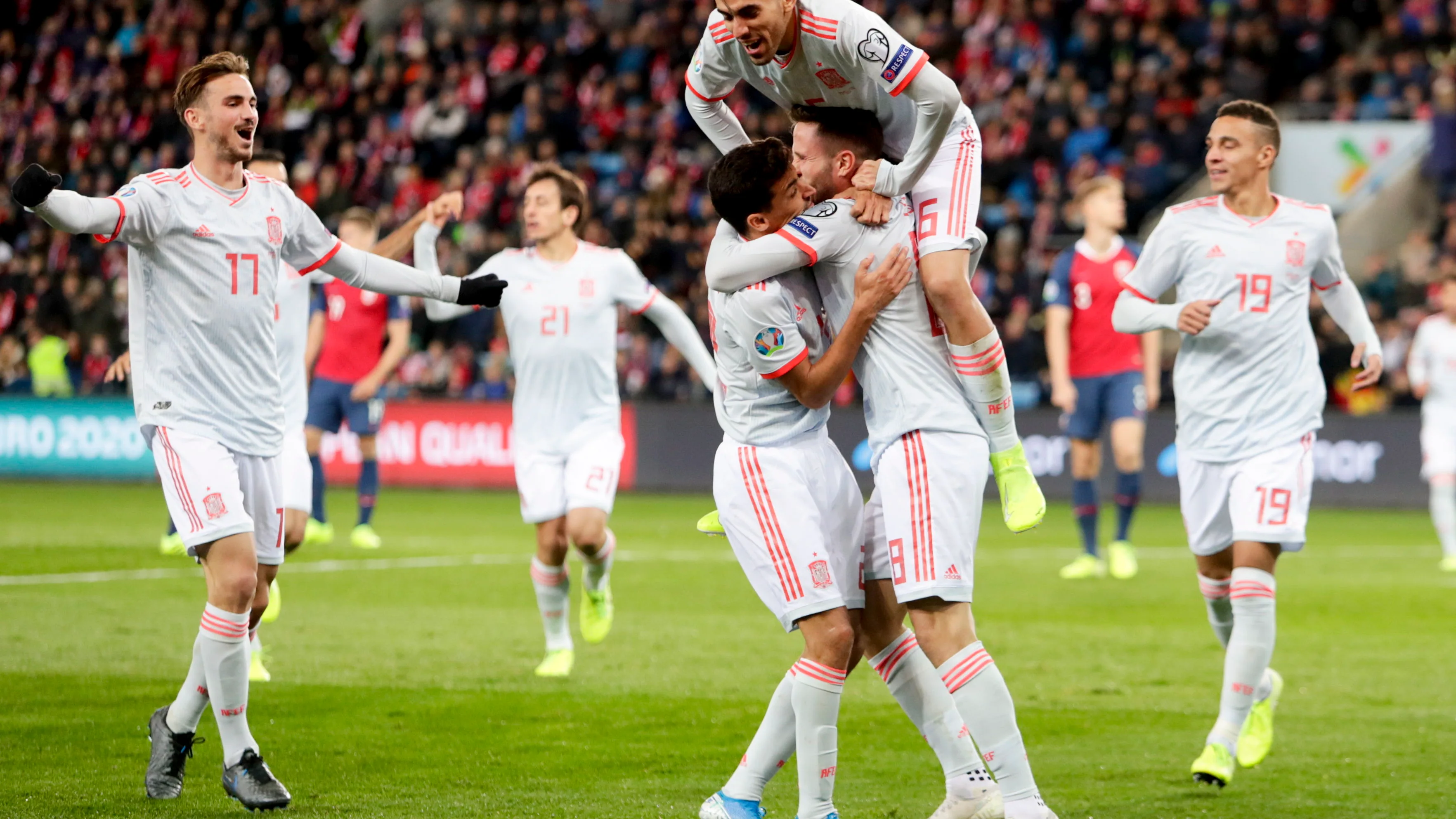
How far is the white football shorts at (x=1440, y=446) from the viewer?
14.1m

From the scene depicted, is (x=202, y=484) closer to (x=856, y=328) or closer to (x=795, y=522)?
(x=795, y=522)

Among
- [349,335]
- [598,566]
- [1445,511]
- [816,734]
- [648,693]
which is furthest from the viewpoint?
[349,335]

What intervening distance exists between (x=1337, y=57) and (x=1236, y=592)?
1961 cm

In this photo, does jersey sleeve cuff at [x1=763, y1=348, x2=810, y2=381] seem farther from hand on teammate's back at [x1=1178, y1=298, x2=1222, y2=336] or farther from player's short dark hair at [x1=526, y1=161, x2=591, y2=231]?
player's short dark hair at [x1=526, y1=161, x2=591, y2=231]

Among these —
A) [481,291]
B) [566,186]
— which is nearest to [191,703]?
[481,291]

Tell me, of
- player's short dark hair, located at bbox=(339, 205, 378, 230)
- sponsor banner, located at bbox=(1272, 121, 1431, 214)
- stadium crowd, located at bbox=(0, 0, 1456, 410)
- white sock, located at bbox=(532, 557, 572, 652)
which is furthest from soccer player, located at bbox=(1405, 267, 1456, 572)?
sponsor banner, located at bbox=(1272, 121, 1431, 214)

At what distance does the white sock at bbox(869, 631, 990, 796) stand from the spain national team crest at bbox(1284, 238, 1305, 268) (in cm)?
255

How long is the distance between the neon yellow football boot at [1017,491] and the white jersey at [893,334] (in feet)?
0.43

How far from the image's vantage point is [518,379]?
9102mm

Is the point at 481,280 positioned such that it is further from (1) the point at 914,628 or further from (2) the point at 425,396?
(2) the point at 425,396

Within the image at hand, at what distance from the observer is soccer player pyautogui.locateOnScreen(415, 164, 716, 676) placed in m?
8.70

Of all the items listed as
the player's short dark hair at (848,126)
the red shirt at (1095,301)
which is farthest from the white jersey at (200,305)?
the red shirt at (1095,301)

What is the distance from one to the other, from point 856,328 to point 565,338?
4199mm

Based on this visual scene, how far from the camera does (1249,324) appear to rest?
22.2ft
